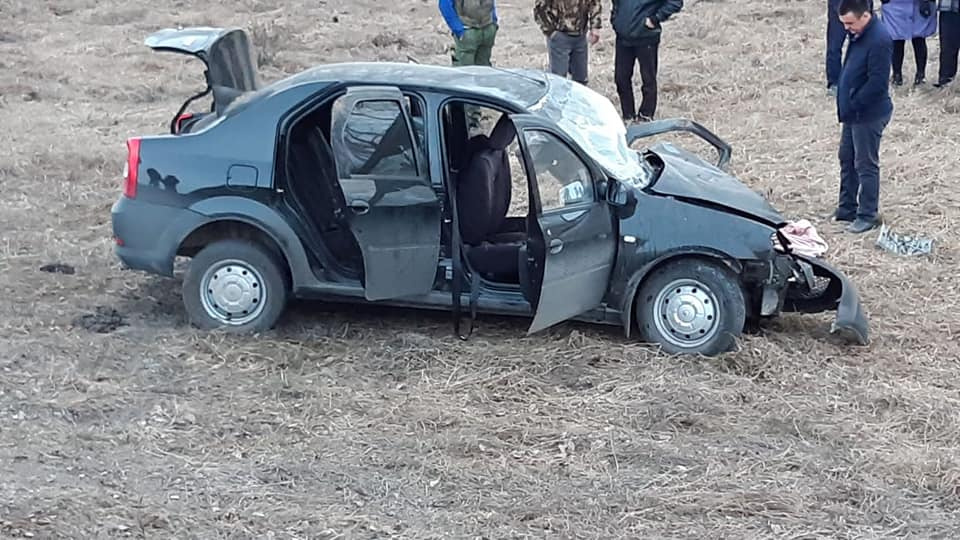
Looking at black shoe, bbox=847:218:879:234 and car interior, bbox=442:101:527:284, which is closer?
car interior, bbox=442:101:527:284

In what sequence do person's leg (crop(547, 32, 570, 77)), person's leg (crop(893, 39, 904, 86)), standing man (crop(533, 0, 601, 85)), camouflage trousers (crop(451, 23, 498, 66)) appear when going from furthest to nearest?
person's leg (crop(893, 39, 904, 86)) → person's leg (crop(547, 32, 570, 77)) → standing man (crop(533, 0, 601, 85)) → camouflage trousers (crop(451, 23, 498, 66))

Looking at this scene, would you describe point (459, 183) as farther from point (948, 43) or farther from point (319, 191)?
point (948, 43)

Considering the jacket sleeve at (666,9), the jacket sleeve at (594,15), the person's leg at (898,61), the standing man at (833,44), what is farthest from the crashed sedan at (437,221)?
the person's leg at (898,61)

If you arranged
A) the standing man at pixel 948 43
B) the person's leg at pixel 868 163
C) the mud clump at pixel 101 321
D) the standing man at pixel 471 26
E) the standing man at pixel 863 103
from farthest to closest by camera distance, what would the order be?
the standing man at pixel 948 43
the standing man at pixel 471 26
the person's leg at pixel 868 163
the standing man at pixel 863 103
the mud clump at pixel 101 321

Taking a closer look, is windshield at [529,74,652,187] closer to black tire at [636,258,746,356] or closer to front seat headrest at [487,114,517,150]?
front seat headrest at [487,114,517,150]

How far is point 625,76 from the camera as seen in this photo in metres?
13.1

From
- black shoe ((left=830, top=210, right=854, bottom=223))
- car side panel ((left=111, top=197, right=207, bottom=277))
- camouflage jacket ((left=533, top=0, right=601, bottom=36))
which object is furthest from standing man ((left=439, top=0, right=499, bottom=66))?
car side panel ((left=111, top=197, right=207, bottom=277))

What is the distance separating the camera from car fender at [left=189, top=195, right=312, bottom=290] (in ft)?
24.3

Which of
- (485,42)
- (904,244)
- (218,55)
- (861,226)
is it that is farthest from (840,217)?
(218,55)

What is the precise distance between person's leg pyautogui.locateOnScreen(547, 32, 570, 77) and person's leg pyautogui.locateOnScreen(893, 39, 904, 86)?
11.9 ft

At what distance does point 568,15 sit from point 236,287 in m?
6.39

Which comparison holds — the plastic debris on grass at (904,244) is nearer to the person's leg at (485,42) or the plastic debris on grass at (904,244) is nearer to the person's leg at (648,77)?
the person's leg at (648,77)

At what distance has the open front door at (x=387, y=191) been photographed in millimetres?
7270

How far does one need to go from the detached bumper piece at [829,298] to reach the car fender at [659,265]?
0.44 metres
